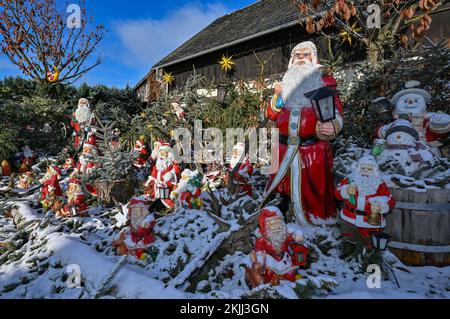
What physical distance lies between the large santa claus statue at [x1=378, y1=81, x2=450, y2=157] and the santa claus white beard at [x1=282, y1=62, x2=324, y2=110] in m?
1.09

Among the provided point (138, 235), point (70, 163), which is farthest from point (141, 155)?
point (138, 235)

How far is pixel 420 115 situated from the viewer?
11.3 ft

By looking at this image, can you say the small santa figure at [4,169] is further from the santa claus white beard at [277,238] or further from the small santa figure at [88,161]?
the santa claus white beard at [277,238]

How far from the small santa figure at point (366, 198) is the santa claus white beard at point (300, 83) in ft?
3.06

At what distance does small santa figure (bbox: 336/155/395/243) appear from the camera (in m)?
2.59

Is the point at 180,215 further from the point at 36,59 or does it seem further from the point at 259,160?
the point at 36,59

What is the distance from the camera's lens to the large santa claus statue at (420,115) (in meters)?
3.41

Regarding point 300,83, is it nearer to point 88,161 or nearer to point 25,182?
point 88,161

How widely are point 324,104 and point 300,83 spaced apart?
1.34ft

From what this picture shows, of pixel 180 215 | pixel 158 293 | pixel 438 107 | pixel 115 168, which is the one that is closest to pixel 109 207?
pixel 115 168

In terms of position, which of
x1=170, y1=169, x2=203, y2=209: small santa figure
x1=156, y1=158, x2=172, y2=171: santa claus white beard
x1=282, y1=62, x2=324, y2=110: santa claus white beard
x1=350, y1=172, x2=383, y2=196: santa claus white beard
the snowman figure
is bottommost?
x1=170, y1=169, x2=203, y2=209: small santa figure

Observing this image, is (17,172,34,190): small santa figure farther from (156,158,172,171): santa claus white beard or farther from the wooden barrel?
the wooden barrel

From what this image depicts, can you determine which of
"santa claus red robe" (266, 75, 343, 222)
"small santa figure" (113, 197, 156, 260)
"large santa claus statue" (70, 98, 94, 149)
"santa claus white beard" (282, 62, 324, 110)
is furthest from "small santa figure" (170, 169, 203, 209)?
"large santa claus statue" (70, 98, 94, 149)
